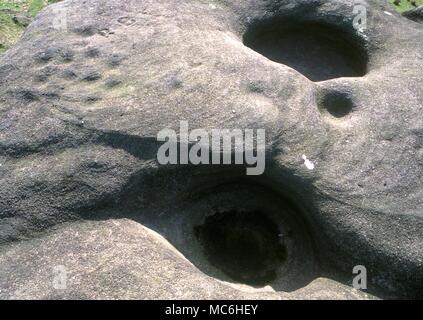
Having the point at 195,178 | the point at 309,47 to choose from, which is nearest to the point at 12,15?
the point at 309,47

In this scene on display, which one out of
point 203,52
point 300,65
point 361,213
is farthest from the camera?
point 300,65

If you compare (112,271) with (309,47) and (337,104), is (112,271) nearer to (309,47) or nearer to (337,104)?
(337,104)

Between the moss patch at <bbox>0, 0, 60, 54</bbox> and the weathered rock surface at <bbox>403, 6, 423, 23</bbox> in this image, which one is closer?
the weathered rock surface at <bbox>403, 6, 423, 23</bbox>

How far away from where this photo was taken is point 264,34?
3674 mm

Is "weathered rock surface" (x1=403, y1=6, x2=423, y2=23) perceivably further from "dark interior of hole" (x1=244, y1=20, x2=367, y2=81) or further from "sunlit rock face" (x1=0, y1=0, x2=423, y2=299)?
"sunlit rock face" (x1=0, y1=0, x2=423, y2=299)

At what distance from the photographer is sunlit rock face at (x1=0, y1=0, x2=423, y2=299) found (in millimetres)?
2496

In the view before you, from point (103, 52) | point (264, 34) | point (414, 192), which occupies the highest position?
point (264, 34)

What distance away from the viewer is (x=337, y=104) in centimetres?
302

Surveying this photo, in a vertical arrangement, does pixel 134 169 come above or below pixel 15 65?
below

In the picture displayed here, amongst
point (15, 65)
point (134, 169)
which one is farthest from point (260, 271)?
point (15, 65)

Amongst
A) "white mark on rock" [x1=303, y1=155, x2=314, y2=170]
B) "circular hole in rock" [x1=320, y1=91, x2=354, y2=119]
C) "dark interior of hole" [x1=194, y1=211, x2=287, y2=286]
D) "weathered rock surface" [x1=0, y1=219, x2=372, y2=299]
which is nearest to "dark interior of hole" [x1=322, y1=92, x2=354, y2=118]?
"circular hole in rock" [x1=320, y1=91, x2=354, y2=119]

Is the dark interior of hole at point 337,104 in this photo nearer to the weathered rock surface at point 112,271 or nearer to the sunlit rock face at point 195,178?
the sunlit rock face at point 195,178

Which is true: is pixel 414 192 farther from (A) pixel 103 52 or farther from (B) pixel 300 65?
(A) pixel 103 52

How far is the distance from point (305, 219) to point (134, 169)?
3.29 feet
